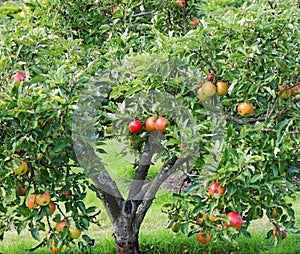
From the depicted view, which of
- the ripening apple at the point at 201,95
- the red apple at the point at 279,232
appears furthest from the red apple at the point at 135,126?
the red apple at the point at 279,232

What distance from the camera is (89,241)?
2.71 m

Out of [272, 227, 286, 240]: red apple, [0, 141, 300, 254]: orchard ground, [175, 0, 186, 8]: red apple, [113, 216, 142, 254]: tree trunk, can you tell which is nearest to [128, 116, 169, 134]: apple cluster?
[0, 141, 300, 254]: orchard ground

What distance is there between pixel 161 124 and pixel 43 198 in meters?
0.64

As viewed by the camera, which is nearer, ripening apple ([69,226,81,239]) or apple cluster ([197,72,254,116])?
apple cluster ([197,72,254,116])

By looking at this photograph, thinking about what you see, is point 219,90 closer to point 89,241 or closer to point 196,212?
point 196,212

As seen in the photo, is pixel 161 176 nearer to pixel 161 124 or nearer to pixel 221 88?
pixel 161 124

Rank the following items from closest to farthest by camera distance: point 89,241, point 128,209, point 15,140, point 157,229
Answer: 1. point 15,140
2. point 89,241
3. point 128,209
4. point 157,229

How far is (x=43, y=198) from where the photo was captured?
2.43 m

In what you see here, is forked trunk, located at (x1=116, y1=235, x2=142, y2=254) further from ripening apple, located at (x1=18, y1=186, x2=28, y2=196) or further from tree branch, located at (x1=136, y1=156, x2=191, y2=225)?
ripening apple, located at (x1=18, y1=186, x2=28, y2=196)

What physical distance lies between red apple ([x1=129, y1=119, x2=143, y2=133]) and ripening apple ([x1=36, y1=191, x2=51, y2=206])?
49cm

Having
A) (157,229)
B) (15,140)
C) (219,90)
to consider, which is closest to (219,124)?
(219,90)

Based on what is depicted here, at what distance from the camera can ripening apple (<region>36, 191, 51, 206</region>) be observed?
2.43 m

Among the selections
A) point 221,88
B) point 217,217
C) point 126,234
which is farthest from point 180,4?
point 217,217

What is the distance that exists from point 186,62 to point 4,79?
855mm
